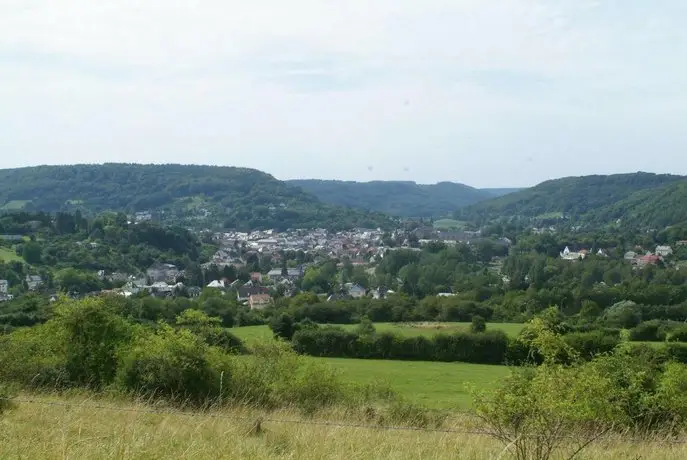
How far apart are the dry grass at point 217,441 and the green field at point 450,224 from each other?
544 ft

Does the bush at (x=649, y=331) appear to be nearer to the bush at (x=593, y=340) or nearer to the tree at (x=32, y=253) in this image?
the bush at (x=593, y=340)

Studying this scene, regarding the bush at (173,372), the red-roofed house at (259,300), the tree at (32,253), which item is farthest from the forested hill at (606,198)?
the bush at (173,372)

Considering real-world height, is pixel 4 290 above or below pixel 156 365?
below

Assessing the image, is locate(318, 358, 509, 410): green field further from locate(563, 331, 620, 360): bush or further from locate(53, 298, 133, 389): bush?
locate(53, 298, 133, 389): bush

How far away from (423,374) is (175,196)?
499 feet

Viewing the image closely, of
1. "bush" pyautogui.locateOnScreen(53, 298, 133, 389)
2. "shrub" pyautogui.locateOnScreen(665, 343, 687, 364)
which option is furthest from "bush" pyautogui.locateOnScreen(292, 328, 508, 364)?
"bush" pyautogui.locateOnScreen(53, 298, 133, 389)

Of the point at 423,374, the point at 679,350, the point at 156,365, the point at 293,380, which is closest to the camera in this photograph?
the point at 156,365

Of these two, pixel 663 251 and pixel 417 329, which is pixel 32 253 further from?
pixel 663 251

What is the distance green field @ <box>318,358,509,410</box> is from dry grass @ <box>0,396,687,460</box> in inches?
787

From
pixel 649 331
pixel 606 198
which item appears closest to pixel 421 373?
pixel 649 331

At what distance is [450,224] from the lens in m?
A: 184

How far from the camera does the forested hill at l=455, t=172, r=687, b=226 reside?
470 feet

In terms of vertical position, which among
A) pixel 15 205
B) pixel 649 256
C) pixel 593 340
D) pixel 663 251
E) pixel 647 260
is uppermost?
pixel 15 205

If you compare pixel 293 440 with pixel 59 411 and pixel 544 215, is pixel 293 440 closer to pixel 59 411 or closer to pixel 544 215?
pixel 59 411
